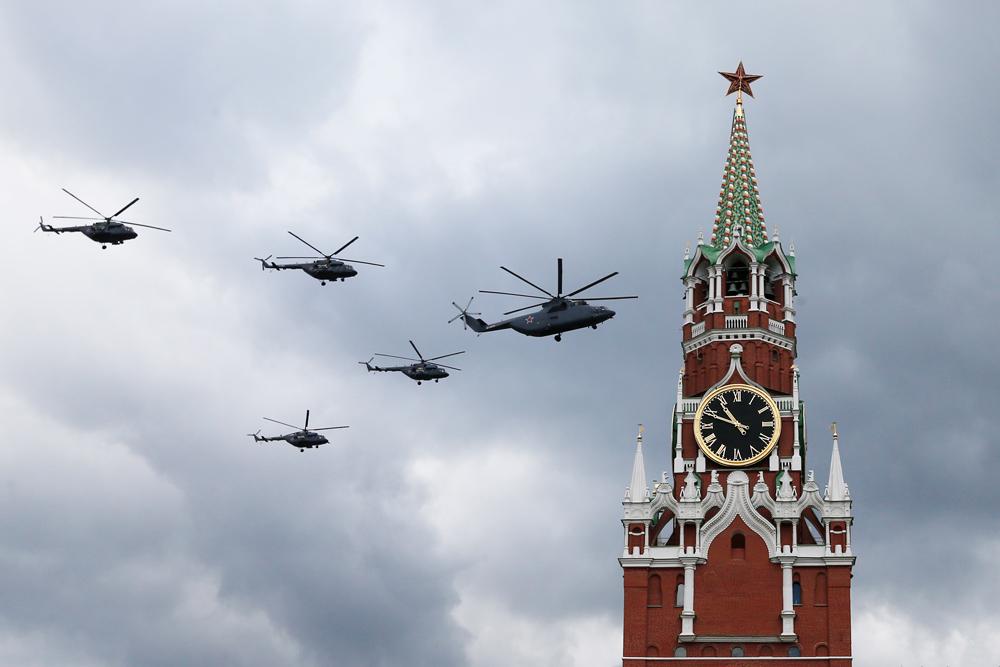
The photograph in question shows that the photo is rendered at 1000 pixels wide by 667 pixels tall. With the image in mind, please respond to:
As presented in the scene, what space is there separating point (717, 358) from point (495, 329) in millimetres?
33746

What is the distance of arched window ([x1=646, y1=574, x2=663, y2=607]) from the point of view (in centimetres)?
18812

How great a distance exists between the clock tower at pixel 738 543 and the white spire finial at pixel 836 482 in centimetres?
11

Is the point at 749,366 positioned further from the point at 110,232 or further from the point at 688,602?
the point at 110,232

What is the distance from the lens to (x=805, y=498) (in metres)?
188

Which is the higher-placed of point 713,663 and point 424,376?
point 424,376

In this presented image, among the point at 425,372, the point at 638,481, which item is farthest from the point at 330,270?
the point at 638,481

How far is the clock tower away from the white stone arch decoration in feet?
0.27

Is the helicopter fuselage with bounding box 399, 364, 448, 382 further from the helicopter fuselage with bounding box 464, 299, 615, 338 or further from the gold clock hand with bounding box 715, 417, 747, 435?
the gold clock hand with bounding box 715, 417, 747, 435

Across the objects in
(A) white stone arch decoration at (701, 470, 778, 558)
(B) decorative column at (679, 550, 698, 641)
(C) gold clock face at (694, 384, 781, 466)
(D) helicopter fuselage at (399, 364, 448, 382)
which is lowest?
(B) decorative column at (679, 550, 698, 641)

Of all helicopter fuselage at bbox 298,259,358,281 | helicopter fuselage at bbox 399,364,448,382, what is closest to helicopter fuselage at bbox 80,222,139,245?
helicopter fuselage at bbox 298,259,358,281

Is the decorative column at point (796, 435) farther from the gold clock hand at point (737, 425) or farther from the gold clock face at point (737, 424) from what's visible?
the gold clock hand at point (737, 425)

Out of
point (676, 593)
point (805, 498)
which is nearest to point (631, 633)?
point (676, 593)

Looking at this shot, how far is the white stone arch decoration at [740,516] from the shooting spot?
Answer: 18838 cm

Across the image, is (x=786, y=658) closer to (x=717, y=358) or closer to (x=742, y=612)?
(x=742, y=612)
